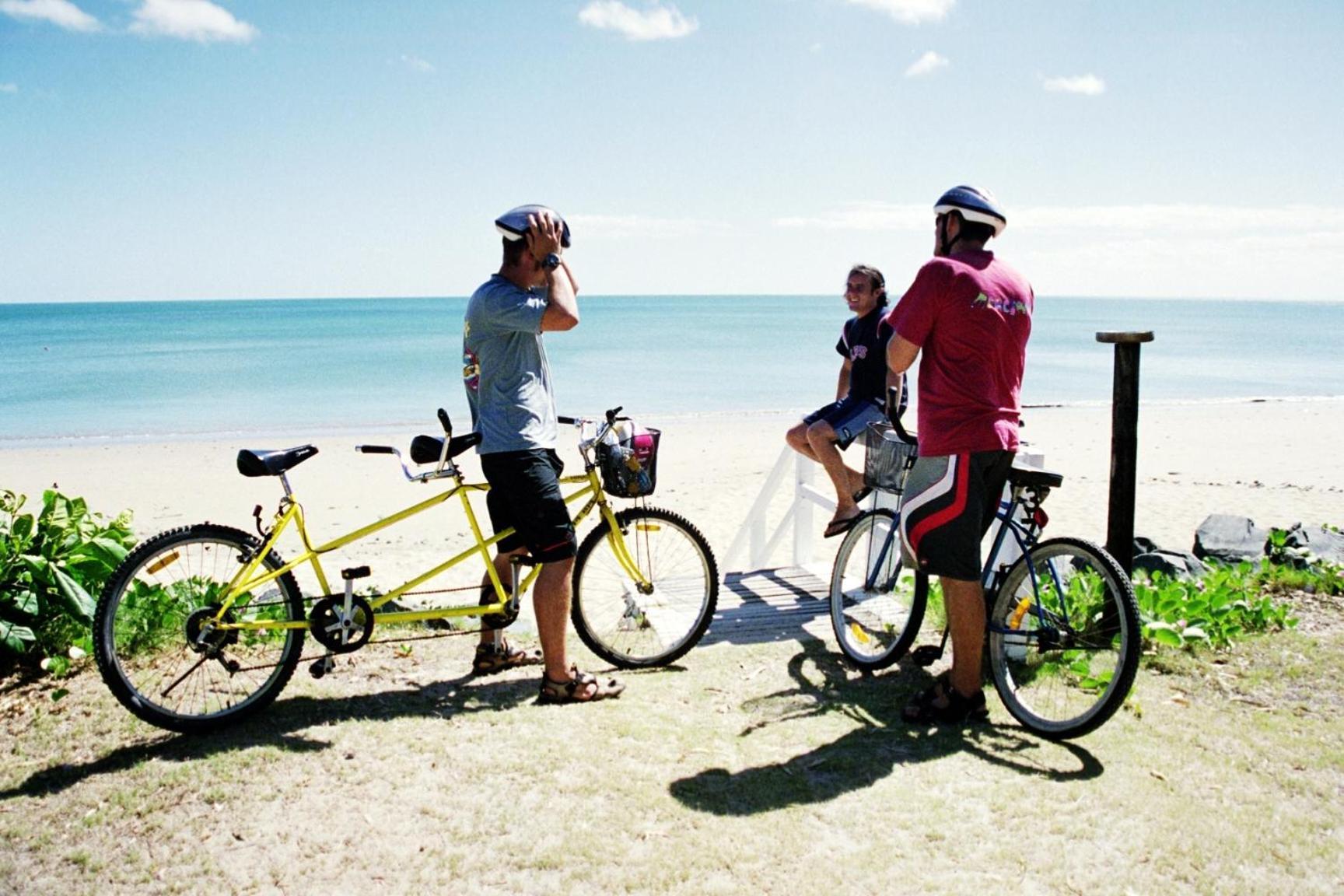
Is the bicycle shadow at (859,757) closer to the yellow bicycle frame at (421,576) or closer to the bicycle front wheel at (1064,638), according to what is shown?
the bicycle front wheel at (1064,638)

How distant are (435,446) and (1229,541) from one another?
6.34 metres

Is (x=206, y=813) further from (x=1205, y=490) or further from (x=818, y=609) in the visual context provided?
(x=1205, y=490)

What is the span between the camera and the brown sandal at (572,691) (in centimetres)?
430

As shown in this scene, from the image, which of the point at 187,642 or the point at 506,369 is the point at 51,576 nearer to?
the point at 187,642

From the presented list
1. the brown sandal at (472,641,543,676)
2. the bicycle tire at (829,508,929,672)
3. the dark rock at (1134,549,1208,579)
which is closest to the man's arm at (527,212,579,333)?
the brown sandal at (472,641,543,676)

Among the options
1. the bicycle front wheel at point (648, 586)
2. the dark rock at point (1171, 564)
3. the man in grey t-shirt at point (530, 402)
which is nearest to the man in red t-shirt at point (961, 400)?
the bicycle front wheel at point (648, 586)

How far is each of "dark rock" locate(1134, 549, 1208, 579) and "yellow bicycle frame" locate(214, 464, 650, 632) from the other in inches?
150

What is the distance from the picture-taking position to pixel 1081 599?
434 centimetres

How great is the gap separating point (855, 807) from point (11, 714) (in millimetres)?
3391

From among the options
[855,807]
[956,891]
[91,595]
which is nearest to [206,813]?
[91,595]

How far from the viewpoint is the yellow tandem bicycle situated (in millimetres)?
3961

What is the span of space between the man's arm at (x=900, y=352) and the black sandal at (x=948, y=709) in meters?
1.34

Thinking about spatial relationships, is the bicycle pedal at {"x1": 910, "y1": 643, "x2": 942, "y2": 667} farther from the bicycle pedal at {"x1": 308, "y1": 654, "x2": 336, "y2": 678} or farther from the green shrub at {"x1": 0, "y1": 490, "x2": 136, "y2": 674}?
the green shrub at {"x1": 0, "y1": 490, "x2": 136, "y2": 674}

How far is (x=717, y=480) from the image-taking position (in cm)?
1445
